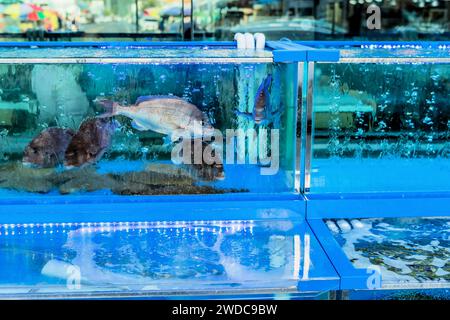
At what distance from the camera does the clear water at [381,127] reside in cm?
244

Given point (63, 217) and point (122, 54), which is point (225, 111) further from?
point (63, 217)

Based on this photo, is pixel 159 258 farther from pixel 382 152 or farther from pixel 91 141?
pixel 382 152

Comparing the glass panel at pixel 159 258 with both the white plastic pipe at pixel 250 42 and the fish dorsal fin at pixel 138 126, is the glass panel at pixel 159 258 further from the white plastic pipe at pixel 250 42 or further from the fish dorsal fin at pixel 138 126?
the white plastic pipe at pixel 250 42

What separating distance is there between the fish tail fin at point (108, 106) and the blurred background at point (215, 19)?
2.77m

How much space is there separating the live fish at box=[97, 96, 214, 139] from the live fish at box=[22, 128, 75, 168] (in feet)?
0.64

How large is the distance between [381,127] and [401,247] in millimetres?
527

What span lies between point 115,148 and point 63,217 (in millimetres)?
325

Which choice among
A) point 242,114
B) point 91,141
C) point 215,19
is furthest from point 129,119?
point 215,19

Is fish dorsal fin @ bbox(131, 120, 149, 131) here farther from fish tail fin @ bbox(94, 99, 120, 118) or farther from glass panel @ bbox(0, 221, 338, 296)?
glass panel @ bbox(0, 221, 338, 296)

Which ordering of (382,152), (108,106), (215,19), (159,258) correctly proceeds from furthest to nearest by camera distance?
(215,19), (382,152), (108,106), (159,258)

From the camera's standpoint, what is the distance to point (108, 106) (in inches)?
95.6

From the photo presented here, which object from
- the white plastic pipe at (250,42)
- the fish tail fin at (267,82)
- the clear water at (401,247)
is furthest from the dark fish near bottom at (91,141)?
the clear water at (401,247)

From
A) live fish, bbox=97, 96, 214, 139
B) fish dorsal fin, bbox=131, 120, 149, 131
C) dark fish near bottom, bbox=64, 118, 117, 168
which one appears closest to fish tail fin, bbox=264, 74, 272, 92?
live fish, bbox=97, 96, 214, 139

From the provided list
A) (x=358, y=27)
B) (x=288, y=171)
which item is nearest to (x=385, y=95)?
(x=288, y=171)
